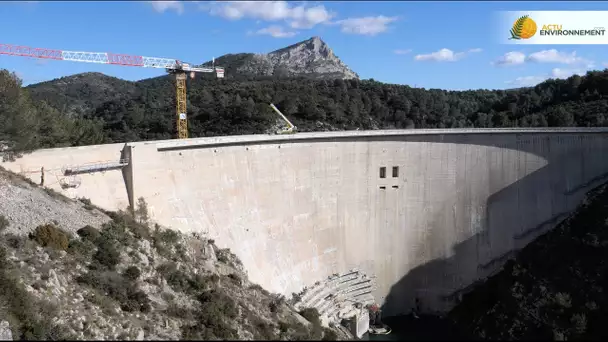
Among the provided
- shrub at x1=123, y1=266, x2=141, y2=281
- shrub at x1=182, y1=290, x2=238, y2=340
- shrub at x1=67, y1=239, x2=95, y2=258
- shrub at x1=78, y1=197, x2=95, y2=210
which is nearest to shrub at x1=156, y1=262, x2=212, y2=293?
shrub at x1=182, y1=290, x2=238, y2=340

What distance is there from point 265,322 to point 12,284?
922cm

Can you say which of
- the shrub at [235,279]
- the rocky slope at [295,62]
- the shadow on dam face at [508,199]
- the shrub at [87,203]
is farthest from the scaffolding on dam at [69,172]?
the rocky slope at [295,62]

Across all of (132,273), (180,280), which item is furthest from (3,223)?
(180,280)

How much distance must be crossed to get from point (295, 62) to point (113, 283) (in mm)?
93983

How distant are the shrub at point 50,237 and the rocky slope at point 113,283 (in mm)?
38

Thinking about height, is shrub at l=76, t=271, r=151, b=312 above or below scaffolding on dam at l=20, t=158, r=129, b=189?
below

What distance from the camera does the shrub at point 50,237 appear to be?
18.5 meters

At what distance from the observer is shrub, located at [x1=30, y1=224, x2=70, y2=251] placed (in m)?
18.5

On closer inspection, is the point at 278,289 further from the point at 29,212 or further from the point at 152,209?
the point at 29,212

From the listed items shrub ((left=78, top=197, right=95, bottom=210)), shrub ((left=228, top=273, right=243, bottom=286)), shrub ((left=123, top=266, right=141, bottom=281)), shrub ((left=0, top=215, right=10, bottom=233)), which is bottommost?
shrub ((left=228, top=273, right=243, bottom=286))

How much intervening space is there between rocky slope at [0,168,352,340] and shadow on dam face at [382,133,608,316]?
14190 mm

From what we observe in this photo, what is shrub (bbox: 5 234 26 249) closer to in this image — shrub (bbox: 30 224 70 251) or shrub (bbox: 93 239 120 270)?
shrub (bbox: 30 224 70 251)

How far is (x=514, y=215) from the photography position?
3497 cm

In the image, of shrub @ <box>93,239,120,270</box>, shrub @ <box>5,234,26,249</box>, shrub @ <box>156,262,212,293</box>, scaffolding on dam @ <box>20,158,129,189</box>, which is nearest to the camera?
shrub @ <box>5,234,26,249</box>
